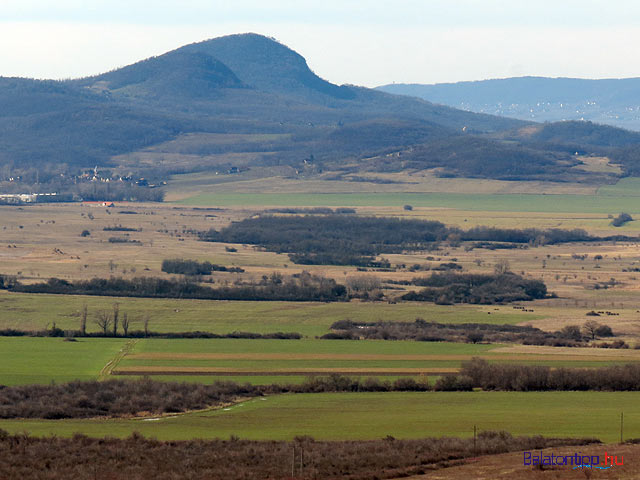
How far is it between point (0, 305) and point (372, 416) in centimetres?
4489

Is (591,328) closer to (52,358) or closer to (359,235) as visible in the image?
(52,358)

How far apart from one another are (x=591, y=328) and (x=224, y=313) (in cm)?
2556

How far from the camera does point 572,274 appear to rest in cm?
11650

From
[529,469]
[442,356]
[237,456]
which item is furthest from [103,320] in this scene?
[529,469]

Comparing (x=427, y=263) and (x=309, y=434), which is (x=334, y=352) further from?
(x=427, y=263)

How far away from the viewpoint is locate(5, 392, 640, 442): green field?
43.8 meters

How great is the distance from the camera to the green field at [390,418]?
43.8 metres

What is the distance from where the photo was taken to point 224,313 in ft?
280

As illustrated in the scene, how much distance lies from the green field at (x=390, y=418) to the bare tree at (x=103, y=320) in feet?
81.8

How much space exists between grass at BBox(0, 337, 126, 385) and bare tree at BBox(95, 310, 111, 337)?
3347 millimetres

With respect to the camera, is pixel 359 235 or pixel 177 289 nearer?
pixel 177 289

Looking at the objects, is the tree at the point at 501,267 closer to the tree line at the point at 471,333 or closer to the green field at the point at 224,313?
the green field at the point at 224,313

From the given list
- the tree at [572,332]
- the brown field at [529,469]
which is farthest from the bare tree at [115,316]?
the brown field at [529,469]

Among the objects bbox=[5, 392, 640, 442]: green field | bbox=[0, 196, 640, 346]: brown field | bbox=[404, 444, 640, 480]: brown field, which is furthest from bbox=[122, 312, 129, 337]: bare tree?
bbox=[404, 444, 640, 480]: brown field
